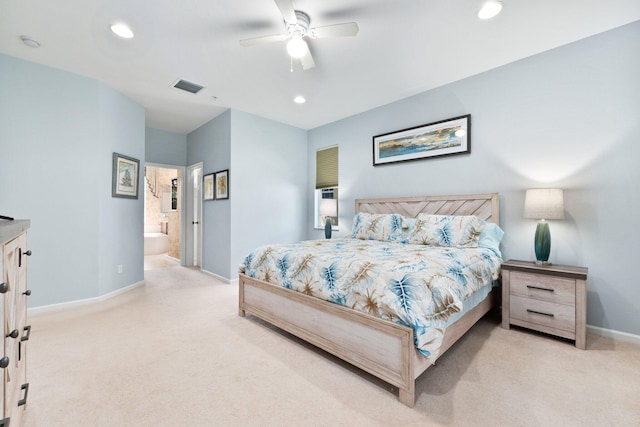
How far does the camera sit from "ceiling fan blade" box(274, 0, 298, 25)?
1951 mm

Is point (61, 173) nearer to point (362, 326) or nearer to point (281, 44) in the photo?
point (281, 44)

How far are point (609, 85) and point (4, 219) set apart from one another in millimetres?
4510

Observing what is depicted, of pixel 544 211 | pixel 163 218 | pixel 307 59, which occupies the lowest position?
pixel 163 218

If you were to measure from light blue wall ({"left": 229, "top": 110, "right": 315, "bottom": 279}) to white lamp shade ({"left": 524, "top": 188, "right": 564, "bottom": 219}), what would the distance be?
372cm

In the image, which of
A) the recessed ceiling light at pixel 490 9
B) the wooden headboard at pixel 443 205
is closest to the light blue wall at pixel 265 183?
the wooden headboard at pixel 443 205

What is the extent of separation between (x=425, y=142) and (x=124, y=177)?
4.32 m

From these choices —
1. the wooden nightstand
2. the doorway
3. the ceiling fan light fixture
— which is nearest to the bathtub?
the doorway

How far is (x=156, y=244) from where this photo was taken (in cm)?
744

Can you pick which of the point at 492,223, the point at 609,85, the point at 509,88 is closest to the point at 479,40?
the point at 509,88

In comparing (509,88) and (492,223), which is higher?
(509,88)

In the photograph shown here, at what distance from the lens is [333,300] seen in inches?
83.4

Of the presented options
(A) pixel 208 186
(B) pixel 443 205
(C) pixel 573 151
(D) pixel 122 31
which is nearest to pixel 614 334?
(C) pixel 573 151

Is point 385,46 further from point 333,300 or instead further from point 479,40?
point 333,300

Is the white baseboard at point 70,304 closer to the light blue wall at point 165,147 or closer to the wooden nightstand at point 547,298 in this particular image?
the light blue wall at point 165,147
